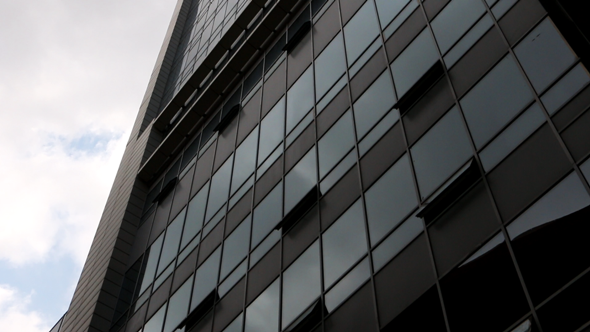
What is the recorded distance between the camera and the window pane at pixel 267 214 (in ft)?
63.5

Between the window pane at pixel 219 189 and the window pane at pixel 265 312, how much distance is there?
640cm

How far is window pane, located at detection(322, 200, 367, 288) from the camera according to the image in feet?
49.0

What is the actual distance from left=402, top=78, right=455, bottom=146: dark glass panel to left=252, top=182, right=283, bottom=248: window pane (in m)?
5.51

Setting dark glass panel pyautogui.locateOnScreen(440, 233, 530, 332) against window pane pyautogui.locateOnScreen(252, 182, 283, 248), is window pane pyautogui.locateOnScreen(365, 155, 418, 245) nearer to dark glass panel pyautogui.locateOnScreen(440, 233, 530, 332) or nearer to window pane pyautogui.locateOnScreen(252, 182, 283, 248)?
dark glass panel pyautogui.locateOnScreen(440, 233, 530, 332)

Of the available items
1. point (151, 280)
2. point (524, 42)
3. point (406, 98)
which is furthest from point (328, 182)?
point (151, 280)

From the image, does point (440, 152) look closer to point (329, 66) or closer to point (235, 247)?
point (329, 66)

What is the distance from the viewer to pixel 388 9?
1983 cm

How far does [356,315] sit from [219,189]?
460 inches

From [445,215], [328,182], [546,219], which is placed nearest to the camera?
[546,219]

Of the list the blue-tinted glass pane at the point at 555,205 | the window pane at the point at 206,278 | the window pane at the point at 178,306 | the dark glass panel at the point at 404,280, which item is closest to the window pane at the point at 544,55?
the blue-tinted glass pane at the point at 555,205

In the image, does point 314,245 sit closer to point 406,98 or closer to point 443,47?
point 406,98

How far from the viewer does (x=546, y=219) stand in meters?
10.8

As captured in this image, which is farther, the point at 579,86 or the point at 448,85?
the point at 448,85

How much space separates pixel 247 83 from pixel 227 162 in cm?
532
